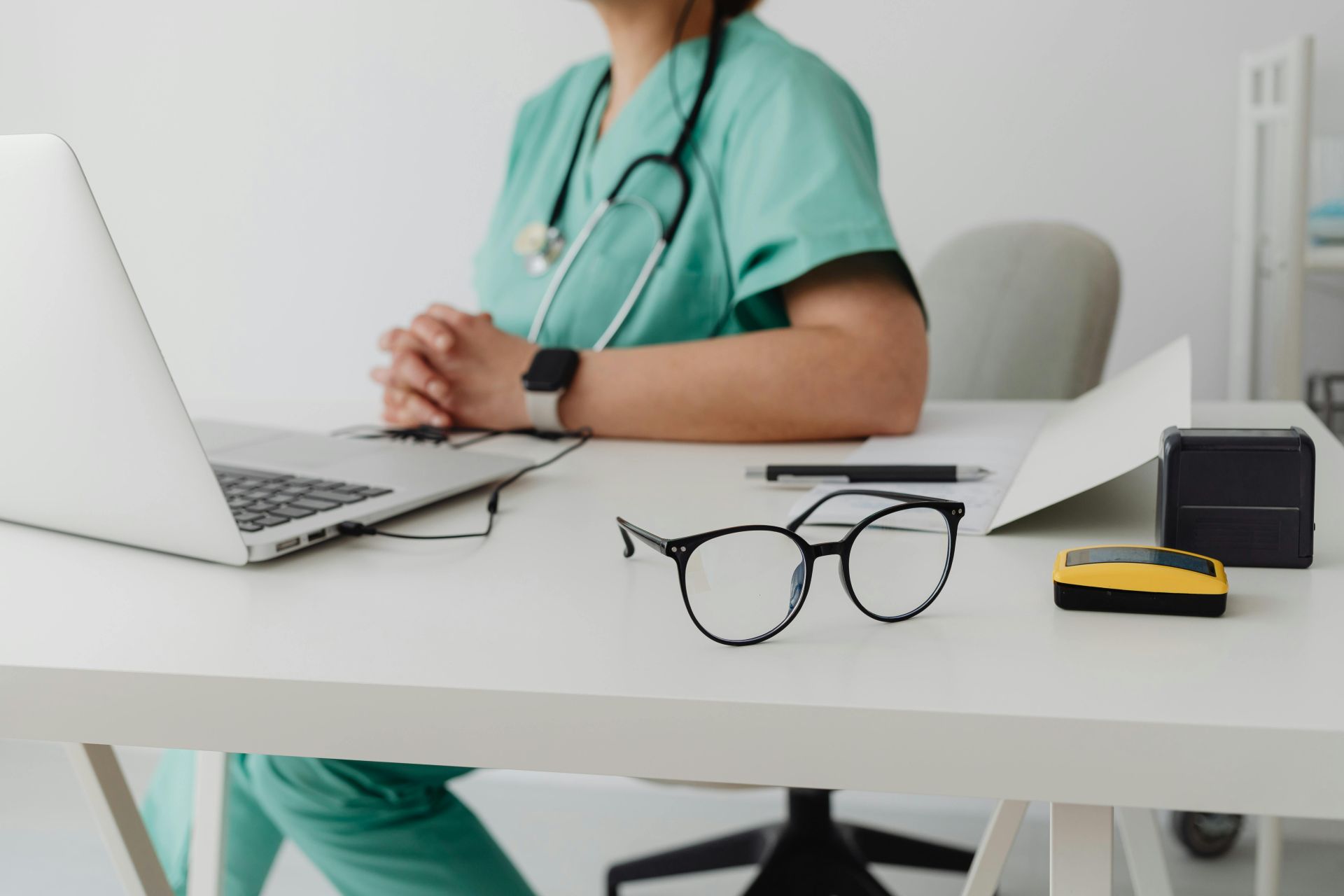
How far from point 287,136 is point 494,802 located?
4.88ft

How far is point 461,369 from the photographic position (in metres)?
0.82

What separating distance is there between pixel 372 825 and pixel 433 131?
1.81 m

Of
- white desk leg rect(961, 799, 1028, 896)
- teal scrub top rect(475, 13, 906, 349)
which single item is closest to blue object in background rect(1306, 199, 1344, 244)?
teal scrub top rect(475, 13, 906, 349)

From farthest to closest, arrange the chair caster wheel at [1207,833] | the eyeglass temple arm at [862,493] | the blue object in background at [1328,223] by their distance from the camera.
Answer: the blue object in background at [1328,223] → the chair caster wheel at [1207,833] → the eyeglass temple arm at [862,493]

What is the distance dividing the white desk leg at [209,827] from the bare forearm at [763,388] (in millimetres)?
329

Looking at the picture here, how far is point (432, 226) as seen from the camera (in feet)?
7.39

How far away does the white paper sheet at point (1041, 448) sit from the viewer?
17.7 inches

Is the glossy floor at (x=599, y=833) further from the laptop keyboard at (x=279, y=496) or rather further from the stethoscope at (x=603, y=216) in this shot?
the laptop keyboard at (x=279, y=496)

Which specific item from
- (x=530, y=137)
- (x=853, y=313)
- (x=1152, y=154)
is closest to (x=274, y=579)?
(x=853, y=313)

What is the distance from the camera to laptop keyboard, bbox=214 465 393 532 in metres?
0.49

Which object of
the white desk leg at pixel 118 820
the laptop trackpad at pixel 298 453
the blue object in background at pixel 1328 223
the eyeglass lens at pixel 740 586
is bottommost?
the white desk leg at pixel 118 820

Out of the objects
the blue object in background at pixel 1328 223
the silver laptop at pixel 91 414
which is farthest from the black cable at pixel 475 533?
the blue object in background at pixel 1328 223

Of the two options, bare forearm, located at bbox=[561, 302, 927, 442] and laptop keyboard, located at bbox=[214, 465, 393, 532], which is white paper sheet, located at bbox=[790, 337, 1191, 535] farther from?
laptop keyboard, located at bbox=[214, 465, 393, 532]

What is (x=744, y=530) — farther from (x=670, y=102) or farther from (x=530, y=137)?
(x=530, y=137)
